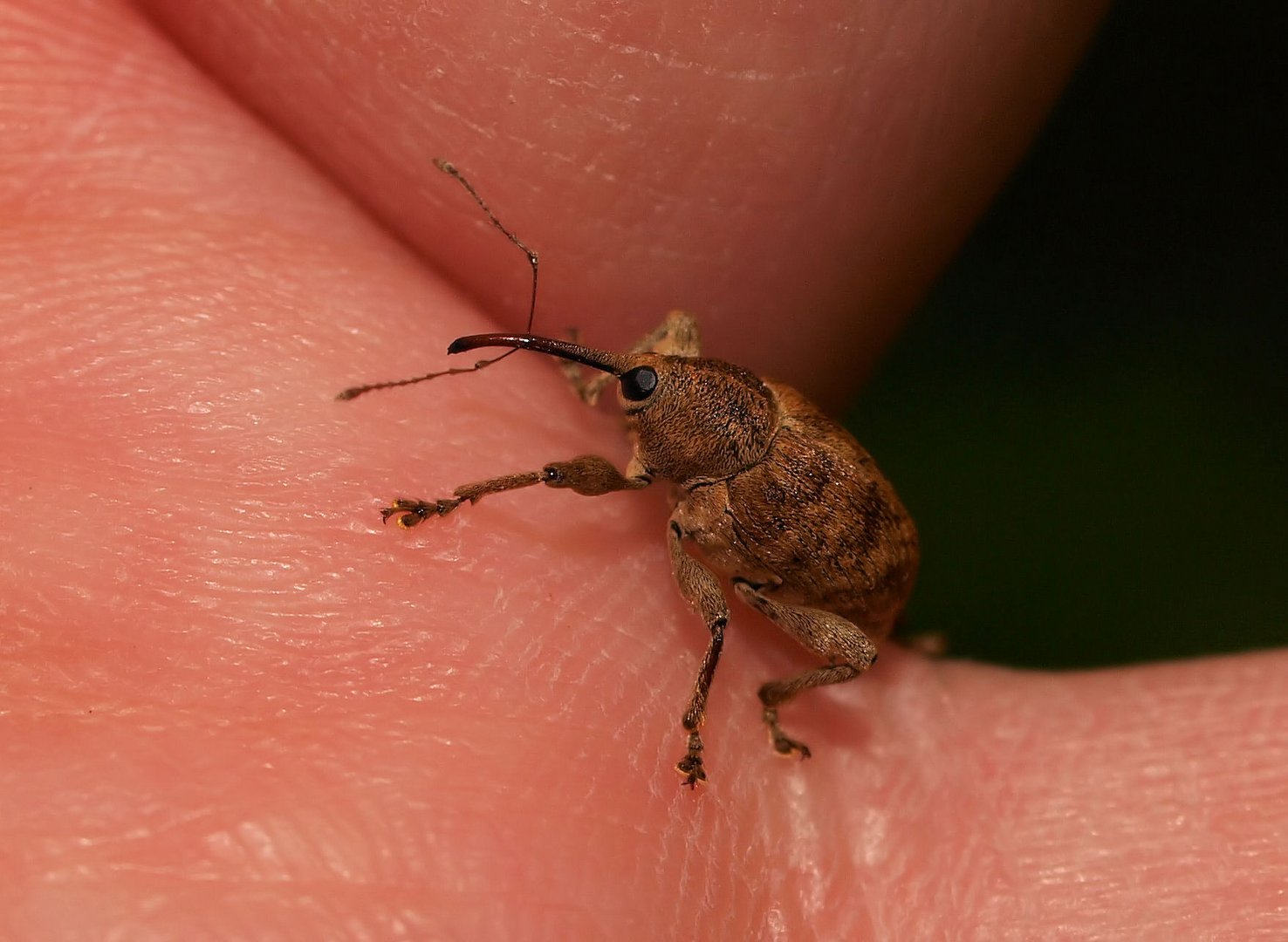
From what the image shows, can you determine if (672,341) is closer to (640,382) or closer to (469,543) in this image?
(640,382)

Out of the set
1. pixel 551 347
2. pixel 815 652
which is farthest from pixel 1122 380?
pixel 551 347

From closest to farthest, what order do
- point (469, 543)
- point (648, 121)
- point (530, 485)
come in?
1. point (469, 543)
2. point (530, 485)
3. point (648, 121)

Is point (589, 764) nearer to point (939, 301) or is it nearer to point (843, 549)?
point (843, 549)

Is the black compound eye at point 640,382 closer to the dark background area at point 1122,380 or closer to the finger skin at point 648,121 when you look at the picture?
the finger skin at point 648,121

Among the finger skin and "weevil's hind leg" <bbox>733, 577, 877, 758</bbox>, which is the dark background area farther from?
"weevil's hind leg" <bbox>733, 577, 877, 758</bbox>

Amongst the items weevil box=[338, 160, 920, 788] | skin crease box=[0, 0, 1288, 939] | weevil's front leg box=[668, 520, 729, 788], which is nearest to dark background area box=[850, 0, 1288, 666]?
skin crease box=[0, 0, 1288, 939]

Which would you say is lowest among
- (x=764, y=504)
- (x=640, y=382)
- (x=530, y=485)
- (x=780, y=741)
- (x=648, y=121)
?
(x=780, y=741)

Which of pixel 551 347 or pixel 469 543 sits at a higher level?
pixel 551 347
